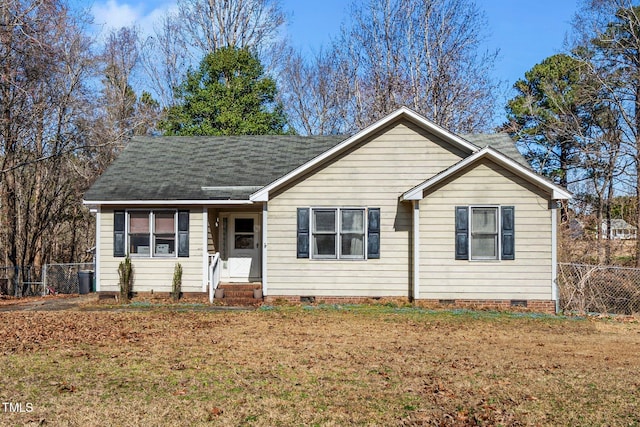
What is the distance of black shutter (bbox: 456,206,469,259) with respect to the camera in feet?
50.5

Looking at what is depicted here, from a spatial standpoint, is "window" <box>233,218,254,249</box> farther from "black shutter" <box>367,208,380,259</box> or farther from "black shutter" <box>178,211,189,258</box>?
"black shutter" <box>367,208,380,259</box>

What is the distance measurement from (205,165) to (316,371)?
1163 cm

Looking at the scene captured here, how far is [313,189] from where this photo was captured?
636 inches

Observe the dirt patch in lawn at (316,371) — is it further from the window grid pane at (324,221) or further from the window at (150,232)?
the window at (150,232)

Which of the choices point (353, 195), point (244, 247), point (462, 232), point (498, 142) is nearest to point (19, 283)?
point (244, 247)

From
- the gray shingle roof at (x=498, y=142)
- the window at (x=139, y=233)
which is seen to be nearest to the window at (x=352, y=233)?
the gray shingle roof at (x=498, y=142)

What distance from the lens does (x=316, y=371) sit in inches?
327

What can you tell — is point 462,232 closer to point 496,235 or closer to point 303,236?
point 496,235

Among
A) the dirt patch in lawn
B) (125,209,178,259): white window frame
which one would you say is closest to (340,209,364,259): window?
the dirt patch in lawn

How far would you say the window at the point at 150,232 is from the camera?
16.8 metres

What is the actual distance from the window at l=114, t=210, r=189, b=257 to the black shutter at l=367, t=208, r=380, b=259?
4.94 m

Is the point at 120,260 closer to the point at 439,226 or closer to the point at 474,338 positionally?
the point at 439,226

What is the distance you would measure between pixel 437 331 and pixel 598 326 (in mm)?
3801

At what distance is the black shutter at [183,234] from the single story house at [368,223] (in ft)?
0.10
